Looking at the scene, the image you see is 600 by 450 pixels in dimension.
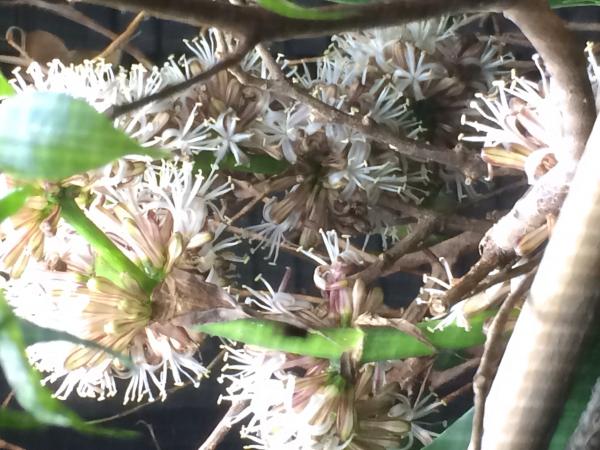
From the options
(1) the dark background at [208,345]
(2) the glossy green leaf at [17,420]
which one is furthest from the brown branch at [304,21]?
(1) the dark background at [208,345]

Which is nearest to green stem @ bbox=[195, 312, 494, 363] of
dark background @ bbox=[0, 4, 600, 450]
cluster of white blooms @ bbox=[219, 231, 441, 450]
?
cluster of white blooms @ bbox=[219, 231, 441, 450]

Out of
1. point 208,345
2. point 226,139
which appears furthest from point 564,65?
point 208,345

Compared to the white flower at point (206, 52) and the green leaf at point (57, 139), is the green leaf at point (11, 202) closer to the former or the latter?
the green leaf at point (57, 139)

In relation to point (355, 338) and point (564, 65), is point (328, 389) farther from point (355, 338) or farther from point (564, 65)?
point (564, 65)

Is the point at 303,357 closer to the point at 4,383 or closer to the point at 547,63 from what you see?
the point at 547,63

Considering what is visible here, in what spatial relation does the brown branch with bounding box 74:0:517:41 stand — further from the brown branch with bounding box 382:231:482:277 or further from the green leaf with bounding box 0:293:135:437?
the brown branch with bounding box 382:231:482:277

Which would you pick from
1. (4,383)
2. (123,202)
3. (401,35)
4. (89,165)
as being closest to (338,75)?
(401,35)
